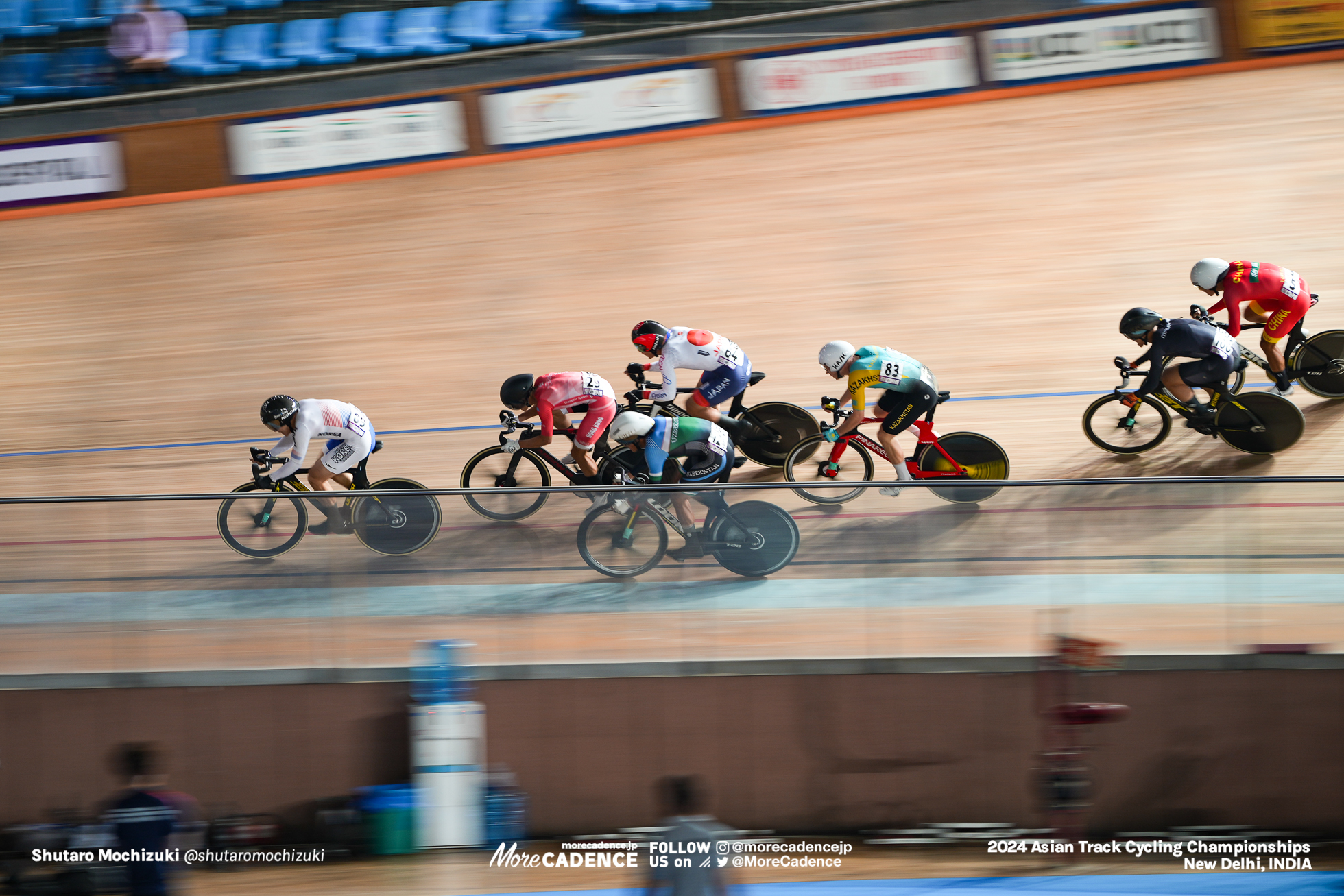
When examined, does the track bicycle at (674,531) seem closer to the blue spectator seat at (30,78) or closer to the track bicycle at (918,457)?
the track bicycle at (918,457)

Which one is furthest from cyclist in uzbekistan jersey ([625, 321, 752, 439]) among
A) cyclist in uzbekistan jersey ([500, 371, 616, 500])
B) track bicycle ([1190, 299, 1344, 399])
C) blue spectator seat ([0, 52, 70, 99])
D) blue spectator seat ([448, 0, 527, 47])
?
blue spectator seat ([0, 52, 70, 99])

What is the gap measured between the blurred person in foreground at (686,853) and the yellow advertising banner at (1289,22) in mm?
12657

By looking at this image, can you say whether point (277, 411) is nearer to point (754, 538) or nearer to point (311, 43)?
point (754, 538)

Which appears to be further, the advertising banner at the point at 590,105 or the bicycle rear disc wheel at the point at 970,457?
the advertising banner at the point at 590,105

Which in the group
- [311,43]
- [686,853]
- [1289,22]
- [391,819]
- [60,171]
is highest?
[311,43]

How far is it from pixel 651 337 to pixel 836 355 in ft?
4.21

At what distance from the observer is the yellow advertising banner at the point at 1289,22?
1312 cm

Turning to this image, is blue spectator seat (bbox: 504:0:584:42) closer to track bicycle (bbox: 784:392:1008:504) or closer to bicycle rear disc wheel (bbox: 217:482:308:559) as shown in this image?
track bicycle (bbox: 784:392:1008:504)

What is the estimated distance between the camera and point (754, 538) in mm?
5223

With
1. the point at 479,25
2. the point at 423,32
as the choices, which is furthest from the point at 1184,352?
the point at 423,32

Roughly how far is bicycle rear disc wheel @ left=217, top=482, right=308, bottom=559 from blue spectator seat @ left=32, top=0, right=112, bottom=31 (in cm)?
1374

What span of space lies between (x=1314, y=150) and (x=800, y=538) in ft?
31.4

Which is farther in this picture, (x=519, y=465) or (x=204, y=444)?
(x=204, y=444)

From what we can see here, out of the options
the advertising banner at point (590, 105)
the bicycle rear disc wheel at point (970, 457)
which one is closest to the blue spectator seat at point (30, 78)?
the advertising banner at point (590, 105)
